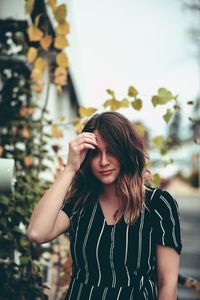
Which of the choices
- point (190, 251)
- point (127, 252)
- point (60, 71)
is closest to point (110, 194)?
point (127, 252)

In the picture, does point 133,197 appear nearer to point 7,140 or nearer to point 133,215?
point 133,215

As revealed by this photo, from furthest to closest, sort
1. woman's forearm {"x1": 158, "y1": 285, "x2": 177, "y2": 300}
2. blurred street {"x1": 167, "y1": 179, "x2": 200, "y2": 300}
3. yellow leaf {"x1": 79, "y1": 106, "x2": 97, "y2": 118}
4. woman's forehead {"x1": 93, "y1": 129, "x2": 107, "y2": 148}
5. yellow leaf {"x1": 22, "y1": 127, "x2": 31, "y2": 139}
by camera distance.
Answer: blurred street {"x1": 167, "y1": 179, "x2": 200, "y2": 300} → yellow leaf {"x1": 22, "y1": 127, "x2": 31, "y2": 139} → yellow leaf {"x1": 79, "y1": 106, "x2": 97, "y2": 118} → woman's forehead {"x1": 93, "y1": 129, "x2": 107, "y2": 148} → woman's forearm {"x1": 158, "y1": 285, "x2": 177, "y2": 300}

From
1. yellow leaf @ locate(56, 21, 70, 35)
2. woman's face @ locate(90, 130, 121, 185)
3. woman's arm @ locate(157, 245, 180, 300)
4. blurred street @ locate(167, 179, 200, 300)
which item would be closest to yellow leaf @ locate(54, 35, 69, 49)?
yellow leaf @ locate(56, 21, 70, 35)

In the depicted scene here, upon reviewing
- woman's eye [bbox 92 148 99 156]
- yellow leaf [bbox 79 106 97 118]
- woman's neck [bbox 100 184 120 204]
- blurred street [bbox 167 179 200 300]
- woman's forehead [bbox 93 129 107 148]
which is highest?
yellow leaf [bbox 79 106 97 118]

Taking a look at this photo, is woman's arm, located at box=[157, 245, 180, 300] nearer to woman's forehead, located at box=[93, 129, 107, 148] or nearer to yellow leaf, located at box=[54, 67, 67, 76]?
woman's forehead, located at box=[93, 129, 107, 148]

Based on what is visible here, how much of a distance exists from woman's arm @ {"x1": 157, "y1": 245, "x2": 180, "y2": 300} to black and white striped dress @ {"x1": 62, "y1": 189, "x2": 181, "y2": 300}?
0.03 meters

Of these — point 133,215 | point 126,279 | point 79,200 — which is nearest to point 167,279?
point 126,279

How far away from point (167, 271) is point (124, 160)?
1.56 ft

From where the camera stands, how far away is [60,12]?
2906 millimetres

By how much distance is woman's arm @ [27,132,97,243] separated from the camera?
1924mm

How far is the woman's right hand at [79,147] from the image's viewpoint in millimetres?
1943

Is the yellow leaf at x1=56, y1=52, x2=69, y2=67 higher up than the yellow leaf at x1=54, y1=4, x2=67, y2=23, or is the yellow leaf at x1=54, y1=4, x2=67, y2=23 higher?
the yellow leaf at x1=54, y1=4, x2=67, y2=23

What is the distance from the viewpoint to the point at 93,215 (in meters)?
1.97

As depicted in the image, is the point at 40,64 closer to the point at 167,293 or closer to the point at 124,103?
the point at 124,103
